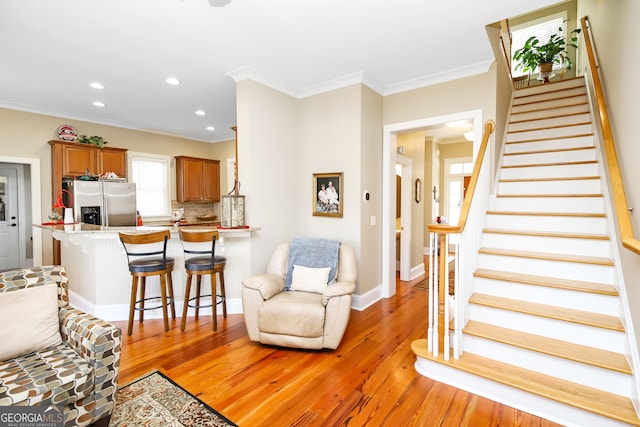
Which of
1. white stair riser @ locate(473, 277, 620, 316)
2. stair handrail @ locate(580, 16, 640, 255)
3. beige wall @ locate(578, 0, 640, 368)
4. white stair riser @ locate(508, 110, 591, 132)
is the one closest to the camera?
stair handrail @ locate(580, 16, 640, 255)

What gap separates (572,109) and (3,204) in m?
9.01

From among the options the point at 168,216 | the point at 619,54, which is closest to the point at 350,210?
the point at 619,54

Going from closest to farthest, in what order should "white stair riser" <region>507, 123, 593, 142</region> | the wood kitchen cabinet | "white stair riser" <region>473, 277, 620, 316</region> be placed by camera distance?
"white stair riser" <region>473, 277, 620, 316</region> → "white stair riser" <region>507, 123, 593, 142</region> → the wood kitchen cabinet

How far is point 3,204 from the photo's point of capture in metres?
5.16

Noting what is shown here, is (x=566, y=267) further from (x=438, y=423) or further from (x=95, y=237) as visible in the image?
(x=95, y=237)

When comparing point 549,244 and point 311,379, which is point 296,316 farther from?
point 549,244

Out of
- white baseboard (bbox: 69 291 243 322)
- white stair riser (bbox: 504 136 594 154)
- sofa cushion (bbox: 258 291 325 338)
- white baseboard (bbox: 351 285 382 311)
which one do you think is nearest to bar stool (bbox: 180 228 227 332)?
white baseboard (bbox: 69 291 243 322)

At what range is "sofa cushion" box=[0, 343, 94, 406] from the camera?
1.44 m

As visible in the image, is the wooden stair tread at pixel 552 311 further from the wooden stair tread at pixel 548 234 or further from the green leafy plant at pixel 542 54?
the green leafy plant at pixel 542 54

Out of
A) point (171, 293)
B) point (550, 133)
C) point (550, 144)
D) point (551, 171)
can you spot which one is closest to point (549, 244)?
point (551, 171)

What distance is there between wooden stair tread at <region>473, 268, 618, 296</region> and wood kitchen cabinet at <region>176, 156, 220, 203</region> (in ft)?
19.8

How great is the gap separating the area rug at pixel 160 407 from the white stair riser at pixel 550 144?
14.4ft

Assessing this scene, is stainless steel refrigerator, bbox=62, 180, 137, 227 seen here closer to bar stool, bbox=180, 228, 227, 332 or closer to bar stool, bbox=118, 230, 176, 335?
bar stool, bbox=118, 230, 176, 335

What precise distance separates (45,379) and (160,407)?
2.38ft
